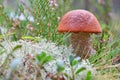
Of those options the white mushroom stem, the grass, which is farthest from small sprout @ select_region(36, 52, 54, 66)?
the white mushroom stem

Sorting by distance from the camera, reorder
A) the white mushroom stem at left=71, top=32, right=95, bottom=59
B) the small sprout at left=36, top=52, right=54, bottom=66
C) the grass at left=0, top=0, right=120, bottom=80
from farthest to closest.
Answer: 1. the white mushroom stem at left=71, top=32, right=95, bottom=59
2. the grass at left=0, top=0, right=120, bottom=80
3. the small sprout at left=36, top=52, right=54, bottom=66

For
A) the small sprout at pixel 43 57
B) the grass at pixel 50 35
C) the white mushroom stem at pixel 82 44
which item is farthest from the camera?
the white mushroom stem at pixel 82 44

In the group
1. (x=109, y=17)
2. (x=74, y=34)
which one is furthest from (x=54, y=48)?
(x=109, y=17)

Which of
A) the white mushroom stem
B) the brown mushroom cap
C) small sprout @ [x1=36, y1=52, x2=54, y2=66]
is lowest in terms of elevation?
the white mushroom stem

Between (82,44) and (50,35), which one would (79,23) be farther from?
(50,35)

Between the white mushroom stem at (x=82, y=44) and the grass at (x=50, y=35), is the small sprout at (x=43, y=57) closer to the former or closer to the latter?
the grass at (x=50, y=35)

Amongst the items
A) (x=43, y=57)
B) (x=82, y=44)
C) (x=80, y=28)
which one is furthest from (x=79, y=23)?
(x=43, y=57)

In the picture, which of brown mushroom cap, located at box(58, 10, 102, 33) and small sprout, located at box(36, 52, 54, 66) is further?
brown mushroom cap, located at box(58, 10, 102, 33)

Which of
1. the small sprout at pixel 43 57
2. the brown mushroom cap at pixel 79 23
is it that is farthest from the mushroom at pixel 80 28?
the small sprout at pixel 43 57

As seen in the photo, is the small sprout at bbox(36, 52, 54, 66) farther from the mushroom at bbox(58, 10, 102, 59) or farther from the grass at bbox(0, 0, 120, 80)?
the mushroom at bbox(58, 10, 102, 59)
